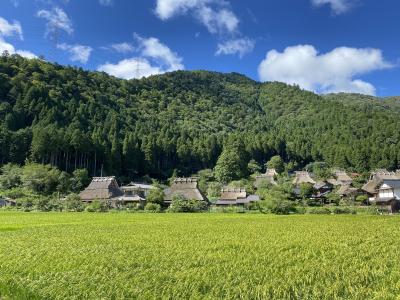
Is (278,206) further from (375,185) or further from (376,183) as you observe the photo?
(376,183)

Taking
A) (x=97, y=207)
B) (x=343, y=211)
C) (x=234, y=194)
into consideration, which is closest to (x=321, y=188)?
(x=234, y=194)

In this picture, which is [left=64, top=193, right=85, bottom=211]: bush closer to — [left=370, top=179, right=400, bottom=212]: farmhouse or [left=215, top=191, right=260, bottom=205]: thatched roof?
[left=215, top=191, right=260, bottom=205]: thatched roof

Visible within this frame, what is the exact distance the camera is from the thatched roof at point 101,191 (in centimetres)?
6525

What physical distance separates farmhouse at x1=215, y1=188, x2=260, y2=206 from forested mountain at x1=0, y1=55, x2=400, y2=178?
2355 centimetres

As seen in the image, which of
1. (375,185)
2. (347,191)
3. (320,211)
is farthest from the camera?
(375,185)

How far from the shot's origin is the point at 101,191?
216ft

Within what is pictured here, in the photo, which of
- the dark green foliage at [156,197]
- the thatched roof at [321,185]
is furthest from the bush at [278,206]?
the thatched roof at [321,185]

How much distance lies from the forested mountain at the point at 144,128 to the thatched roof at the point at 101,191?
13.4 metres

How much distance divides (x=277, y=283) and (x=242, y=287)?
103 cm

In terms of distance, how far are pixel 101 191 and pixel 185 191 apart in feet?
44.9

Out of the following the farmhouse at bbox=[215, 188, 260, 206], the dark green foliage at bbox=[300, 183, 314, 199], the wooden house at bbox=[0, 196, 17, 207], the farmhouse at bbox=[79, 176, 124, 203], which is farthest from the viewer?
the dark green foliage at bbox=[300, 183, 314, 199]

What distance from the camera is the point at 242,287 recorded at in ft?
31.7

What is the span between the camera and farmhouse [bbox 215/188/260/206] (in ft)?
230

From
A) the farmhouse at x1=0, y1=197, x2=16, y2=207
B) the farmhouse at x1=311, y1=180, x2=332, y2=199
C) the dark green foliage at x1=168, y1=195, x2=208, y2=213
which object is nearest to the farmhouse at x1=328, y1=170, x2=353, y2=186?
the farmhouse at x1=311, y1=180, x2=332, y2=199
